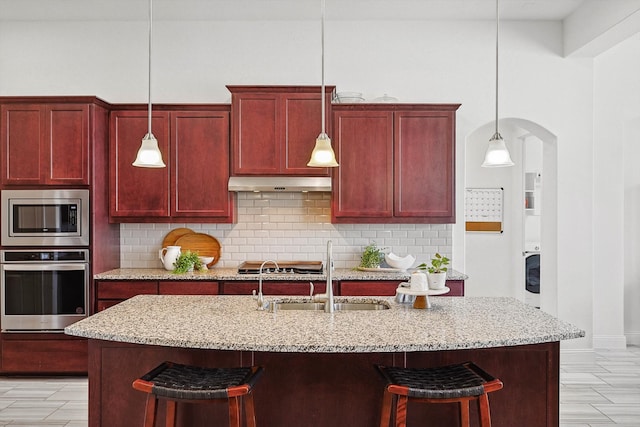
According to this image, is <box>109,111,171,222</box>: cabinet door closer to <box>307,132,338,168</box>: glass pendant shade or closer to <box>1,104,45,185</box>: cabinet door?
<box>1,104,45,185</box>: cabinet door

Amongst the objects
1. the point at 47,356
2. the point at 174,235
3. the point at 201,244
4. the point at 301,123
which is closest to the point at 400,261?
the point at 301,123

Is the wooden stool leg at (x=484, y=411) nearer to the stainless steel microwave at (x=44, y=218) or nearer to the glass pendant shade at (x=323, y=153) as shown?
the glass pendant shade at (x=323, y=153)

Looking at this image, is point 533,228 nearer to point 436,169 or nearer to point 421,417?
point 436,169

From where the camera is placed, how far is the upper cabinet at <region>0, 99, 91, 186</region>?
460 centimetres

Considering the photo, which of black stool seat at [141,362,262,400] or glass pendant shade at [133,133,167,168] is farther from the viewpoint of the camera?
glass pendant shade at [133,133,167,168]

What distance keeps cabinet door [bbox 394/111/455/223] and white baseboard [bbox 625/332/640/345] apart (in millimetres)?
2798

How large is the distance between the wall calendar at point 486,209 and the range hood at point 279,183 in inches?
126

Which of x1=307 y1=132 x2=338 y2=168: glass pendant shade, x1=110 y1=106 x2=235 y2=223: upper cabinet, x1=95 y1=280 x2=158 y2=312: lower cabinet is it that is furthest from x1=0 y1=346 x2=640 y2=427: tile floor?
x1=307 y1=132 x2=338 y2=168: glass pendant shade

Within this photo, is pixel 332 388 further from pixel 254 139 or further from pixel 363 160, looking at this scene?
pixel 254 139

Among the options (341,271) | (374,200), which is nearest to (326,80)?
(374,200)

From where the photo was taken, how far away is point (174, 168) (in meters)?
4.86

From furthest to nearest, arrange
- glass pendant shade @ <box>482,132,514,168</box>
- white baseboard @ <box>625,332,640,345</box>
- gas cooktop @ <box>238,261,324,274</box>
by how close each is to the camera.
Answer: white baseboard @ <box>625,332,640,345</box>, gas cooktop @ <box>238,261,324,274</box>, glass pendant shade @ <box>482,132,514,168</box>

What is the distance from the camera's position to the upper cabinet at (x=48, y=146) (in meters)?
4.60

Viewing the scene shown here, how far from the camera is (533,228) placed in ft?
25.1
